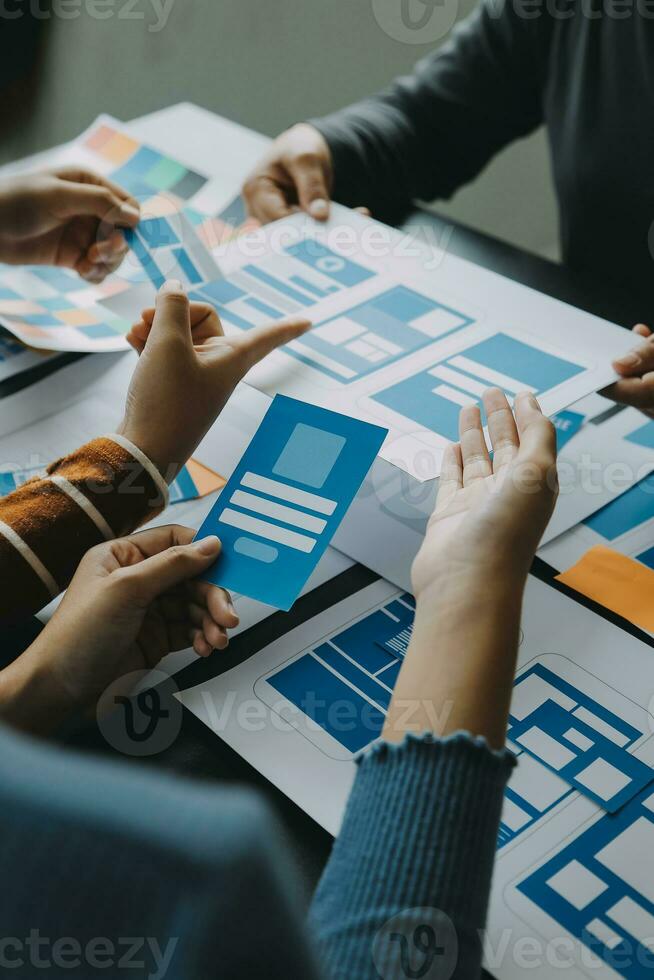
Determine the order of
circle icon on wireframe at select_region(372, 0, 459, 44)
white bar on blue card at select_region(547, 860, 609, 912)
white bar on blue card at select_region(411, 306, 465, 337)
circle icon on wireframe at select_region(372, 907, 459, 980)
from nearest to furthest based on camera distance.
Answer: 1. circle icon on wireframe at select_region(372, 907, 459, 980)
2. white bar on blue card at select_region(547, 860, 609, 912)
3. white bar on blue card at select_region(411, 306, 465, 337)
4. circle icon on wireframe at select_region(372, 0, 459, 44)

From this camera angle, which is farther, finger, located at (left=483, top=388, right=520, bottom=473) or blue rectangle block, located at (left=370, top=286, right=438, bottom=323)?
blue rectangle block, located at (left=370, top=286, right=438, bottom=323)

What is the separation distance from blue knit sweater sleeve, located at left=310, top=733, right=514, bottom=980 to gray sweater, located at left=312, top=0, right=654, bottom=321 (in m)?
0.76

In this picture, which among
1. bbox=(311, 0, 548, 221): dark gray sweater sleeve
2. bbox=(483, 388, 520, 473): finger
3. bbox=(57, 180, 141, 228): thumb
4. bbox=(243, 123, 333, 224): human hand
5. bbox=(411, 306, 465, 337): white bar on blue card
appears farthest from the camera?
bbox=(311, 0, 548, 221): dark gray sweater sleeve

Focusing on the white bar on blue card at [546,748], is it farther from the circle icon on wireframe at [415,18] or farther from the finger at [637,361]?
the circle icon on wireframe at [415,18]

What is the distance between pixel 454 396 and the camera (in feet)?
2.40

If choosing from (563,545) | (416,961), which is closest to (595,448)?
(563,545)

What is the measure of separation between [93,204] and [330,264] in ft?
0.84

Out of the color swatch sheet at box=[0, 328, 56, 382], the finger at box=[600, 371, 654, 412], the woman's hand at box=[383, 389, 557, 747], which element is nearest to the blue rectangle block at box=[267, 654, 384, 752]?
the woman's hand at box=[383, 389, 557, 747]

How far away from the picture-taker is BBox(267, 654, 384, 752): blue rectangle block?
584 mm

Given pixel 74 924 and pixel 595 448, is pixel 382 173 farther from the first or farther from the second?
pixel 74 924

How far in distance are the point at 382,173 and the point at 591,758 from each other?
84 cm

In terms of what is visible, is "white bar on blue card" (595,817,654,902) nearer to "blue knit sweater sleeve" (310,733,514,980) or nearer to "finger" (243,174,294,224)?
"blue knit sweater sleeve" (310,733,514,980)

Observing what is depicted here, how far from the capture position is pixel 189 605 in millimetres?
643

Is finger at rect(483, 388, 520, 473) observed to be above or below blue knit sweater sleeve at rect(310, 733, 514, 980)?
above
